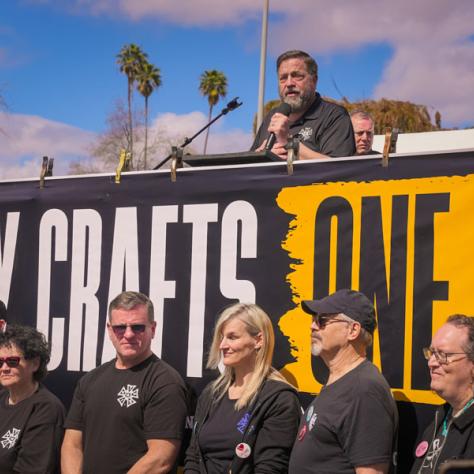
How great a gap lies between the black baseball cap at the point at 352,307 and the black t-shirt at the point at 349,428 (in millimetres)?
204

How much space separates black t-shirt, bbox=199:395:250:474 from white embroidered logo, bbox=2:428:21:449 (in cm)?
123

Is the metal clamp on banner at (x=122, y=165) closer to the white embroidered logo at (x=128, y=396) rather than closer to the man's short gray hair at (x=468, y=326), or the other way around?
the white embroidered logo at (x=128, y=396)

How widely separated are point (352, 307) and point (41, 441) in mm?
2029

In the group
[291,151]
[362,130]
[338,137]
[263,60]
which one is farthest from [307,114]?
[263,60]

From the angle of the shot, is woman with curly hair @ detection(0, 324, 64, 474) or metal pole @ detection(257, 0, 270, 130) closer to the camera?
woman with curly hair @ detection(0, 324, 64, 474)

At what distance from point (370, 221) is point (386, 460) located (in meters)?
1.21

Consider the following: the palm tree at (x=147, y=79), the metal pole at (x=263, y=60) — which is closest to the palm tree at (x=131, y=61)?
the palm tree at (x=147, y=79)

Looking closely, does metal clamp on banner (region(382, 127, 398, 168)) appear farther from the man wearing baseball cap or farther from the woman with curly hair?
the woman with curly hair

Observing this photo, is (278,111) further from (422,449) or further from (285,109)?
(422,449)

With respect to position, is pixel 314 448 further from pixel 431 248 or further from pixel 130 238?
pixel 130 238

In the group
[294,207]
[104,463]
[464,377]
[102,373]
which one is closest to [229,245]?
[294,207]

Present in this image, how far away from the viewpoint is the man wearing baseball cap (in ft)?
10.6

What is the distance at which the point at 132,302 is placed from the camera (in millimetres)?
4277

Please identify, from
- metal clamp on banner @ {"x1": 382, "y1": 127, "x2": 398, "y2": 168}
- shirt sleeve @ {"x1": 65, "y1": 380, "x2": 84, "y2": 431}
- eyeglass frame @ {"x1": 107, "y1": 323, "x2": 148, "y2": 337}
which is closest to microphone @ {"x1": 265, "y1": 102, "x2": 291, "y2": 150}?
metal clamp on banner @ {"x1": 382, "y1": 127, "x2": 398, "y2": 168}
